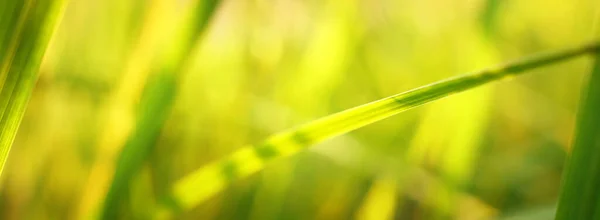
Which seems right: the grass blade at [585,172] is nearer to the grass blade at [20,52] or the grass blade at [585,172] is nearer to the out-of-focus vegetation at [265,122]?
the out-of-focus vegetation at [265,122]

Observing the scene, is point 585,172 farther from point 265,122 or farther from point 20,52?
point 265,122

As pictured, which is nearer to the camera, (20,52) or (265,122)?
(20,52)

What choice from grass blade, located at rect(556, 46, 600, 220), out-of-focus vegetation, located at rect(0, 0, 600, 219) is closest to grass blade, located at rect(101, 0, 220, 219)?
out-of-focus vegetation, located at rect(0, 0, 600, 219)

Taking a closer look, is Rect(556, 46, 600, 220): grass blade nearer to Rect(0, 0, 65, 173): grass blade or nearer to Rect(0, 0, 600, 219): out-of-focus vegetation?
Rect(0, 0, 600, 219): out-of-focus vegetation

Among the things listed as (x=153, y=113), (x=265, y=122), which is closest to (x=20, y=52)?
(x=153, y=113)

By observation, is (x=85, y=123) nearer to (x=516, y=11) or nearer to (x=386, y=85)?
(x=386, y=85)

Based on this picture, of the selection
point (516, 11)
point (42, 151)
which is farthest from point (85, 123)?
point (516, 11)
